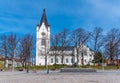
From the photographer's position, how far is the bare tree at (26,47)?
69.6m

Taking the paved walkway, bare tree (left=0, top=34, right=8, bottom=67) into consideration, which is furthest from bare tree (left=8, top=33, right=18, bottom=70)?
the paved walkway

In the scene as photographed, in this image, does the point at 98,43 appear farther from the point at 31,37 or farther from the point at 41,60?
the point at 41,60

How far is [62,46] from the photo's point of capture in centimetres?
7794

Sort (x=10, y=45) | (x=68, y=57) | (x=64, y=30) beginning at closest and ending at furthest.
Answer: (x=10, y=45) → (x=64, y=30) → (x=68, y=57)

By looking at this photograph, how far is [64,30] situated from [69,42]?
4.24 metres

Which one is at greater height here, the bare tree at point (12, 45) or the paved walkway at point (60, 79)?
the bare tree at point (12, 45)

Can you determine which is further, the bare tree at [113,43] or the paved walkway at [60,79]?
the bare tree at [113,43]

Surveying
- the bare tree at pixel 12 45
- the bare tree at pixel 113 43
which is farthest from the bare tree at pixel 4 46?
the bare tree at pixel 113 43

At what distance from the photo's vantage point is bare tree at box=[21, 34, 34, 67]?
69.6 m

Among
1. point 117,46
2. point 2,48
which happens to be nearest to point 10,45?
point 2,48

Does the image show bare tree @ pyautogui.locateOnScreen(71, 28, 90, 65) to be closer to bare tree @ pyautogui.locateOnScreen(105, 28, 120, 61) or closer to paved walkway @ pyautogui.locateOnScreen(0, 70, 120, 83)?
bare tree @ pyautogui.locateOnScreen(105, 28, 120, 61)

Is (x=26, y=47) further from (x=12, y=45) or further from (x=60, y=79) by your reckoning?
(x=60, y=79)

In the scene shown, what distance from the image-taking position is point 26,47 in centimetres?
6981

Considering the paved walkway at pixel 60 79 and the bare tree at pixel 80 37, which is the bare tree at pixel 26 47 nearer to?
the bare tree at pixel 80 37
